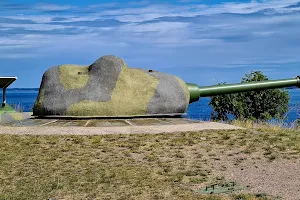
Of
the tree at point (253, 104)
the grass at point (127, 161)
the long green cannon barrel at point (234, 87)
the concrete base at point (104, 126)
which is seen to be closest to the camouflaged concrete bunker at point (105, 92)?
the concrete base at point (104, 126)

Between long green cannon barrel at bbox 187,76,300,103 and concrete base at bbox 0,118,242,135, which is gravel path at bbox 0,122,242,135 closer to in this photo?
concrete base at bbox 0,118,242,135

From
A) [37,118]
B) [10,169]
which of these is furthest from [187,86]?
[10,169]

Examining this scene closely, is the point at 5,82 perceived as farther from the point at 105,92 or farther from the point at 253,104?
the point at 253,104

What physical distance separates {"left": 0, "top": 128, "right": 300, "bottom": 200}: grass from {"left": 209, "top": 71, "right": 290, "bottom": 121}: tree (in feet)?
28.2

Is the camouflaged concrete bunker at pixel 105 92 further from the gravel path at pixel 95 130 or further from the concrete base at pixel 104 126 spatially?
the gravel path at pixel 95 130

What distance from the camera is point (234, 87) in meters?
14.3

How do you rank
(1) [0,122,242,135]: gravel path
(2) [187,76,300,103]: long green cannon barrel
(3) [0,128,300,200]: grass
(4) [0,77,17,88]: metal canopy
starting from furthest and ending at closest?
(2) [187,76,300,103]: long green cannon barrel → (4) [0,77,17,88]: metal canopy → (1) [0,122,242,135]: gravel path → (3) [0,128,300,200]: grass

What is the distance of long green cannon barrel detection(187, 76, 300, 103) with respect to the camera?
1309 cm

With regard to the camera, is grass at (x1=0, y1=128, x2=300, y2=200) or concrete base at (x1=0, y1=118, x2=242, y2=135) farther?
concrete base at (x1=0, y1=118, x2=242, y2=135)

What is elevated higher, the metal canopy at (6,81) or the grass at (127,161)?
the metal canopy at (6,81)

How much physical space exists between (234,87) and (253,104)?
19.8 ft

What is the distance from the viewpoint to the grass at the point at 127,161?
6.30m

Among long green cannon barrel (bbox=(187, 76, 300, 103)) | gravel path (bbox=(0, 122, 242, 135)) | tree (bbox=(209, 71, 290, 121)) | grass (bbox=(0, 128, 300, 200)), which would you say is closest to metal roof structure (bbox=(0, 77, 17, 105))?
gravel path (bbox=(0, 122, 242, 135))

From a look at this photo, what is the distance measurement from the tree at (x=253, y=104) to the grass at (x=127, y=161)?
28.2 ft
